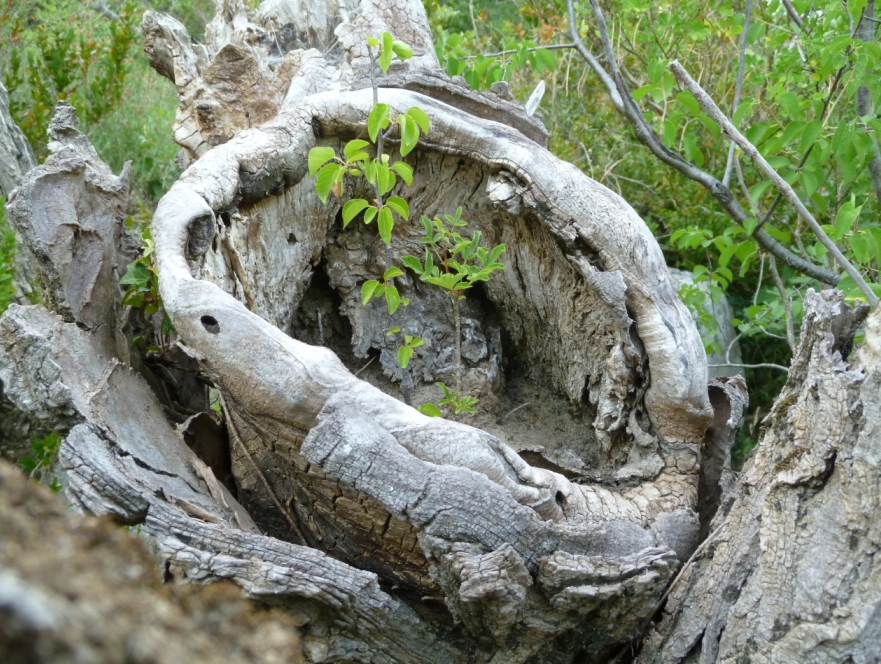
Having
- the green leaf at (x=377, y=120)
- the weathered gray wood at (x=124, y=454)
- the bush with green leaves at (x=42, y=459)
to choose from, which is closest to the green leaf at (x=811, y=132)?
the green leaf at (x=377, y=120)

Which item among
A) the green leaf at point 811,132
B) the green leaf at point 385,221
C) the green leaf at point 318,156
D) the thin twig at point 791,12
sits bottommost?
the green leaf at point 385,221

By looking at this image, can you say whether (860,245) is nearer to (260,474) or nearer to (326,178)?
(326,178)

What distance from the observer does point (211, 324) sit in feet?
5.73

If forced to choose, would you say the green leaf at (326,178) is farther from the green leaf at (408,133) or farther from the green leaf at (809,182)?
the green leaf at (809,182)

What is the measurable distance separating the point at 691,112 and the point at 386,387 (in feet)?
5.29

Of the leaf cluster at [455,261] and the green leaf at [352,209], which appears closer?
the green leaf at [352,209]

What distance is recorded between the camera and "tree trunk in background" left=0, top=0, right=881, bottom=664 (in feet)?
5.19


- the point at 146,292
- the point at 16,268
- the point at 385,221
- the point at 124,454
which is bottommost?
the point at 16,268

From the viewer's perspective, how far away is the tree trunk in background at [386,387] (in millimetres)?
1583

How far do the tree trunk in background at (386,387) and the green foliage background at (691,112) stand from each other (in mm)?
740

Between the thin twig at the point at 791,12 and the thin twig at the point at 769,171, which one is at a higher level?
Answer: the thin twig at the point at 791,12

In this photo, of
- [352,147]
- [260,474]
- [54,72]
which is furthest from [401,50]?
[54,72]

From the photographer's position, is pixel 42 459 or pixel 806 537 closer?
pixel 806 537

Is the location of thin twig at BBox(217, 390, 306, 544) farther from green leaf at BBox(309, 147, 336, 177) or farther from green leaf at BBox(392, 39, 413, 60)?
green leaf at BBox(392, 39, 413, 60)
